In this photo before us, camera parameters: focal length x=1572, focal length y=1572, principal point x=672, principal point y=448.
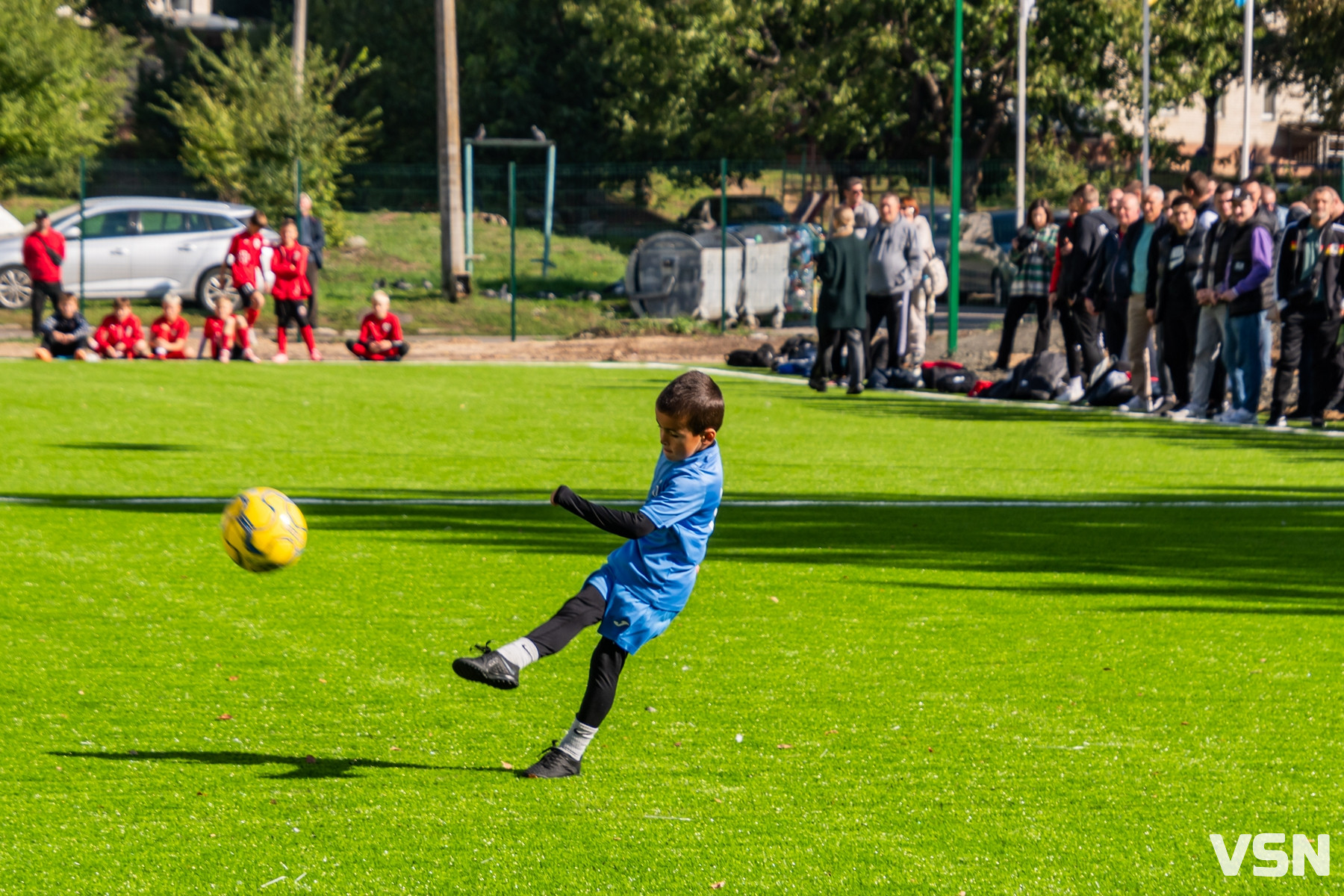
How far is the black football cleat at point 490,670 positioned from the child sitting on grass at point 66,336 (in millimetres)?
16875

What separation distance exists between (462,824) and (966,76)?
122 ft

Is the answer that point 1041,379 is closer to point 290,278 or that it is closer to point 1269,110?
point 290,278

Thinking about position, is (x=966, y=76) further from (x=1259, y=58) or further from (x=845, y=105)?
(x=1259, y=58)

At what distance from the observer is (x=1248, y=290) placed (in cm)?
1380

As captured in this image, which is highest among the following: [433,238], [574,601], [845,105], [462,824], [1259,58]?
[1259,58]

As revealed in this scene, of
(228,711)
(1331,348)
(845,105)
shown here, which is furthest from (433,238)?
(228,711)

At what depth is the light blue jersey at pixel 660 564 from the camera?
4.64 m

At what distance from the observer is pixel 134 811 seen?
14.5 ft

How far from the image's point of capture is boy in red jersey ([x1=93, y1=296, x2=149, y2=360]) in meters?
20.4

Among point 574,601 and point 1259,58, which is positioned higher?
point 1259,58

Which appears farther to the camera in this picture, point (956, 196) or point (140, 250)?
point (140, 250)

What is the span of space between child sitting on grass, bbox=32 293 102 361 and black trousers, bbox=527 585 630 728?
16.8 metres

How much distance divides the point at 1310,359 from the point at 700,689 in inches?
416

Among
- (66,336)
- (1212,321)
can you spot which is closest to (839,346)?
(1212,321)
